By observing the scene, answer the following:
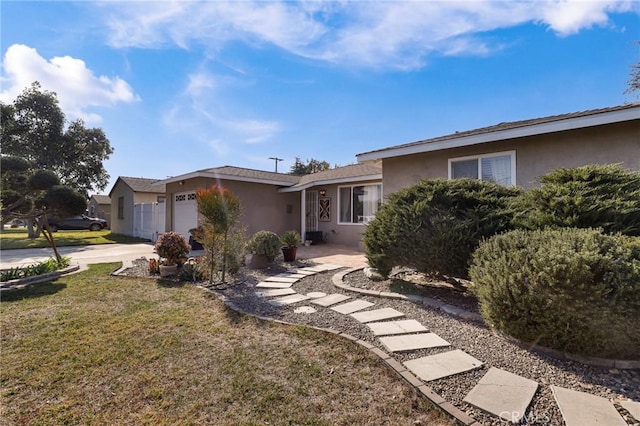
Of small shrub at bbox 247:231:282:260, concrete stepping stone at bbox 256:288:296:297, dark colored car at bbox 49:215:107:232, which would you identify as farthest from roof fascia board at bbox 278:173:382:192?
dark colored car at bbox 49:215:107:232

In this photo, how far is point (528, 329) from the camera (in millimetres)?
3303

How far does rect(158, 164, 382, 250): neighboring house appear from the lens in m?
13.0

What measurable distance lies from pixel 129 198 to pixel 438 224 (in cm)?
2106

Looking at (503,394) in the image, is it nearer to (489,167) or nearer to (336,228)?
(489,167)

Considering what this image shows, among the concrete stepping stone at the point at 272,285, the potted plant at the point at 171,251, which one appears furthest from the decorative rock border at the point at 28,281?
the concrete stepping stone at the point at 272,285

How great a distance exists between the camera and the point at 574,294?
3.00 m

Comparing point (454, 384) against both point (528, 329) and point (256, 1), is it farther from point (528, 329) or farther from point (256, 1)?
point (256, 1)

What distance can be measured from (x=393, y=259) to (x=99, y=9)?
7354 millimetres

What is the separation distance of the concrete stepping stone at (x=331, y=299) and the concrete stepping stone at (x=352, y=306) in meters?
0.20

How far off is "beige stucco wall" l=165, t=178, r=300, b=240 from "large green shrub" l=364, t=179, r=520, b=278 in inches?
337

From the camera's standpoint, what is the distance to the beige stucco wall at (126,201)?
20.3 meters

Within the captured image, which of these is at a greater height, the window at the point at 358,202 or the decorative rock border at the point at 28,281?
the window at the point at 358,202

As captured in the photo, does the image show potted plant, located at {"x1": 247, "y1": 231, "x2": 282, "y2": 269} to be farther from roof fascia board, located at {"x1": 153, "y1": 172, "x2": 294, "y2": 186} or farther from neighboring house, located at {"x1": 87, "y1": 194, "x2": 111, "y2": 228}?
neighboring house, located at {"x1": 87, "y1": 194, "x2": 111, "y2": 228}

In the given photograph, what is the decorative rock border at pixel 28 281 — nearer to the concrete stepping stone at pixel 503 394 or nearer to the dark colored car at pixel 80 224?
the concrete stepping stone at pixel 503 394
